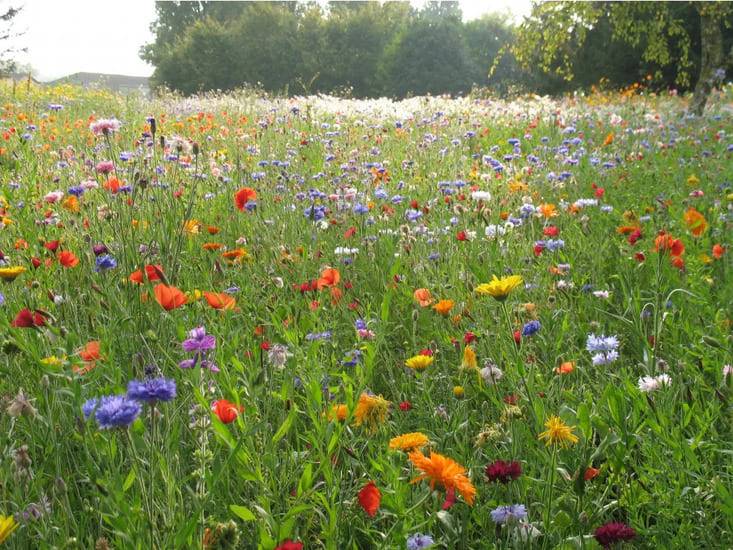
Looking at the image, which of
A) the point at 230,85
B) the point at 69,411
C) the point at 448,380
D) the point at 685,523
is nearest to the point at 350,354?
the point at 448,380

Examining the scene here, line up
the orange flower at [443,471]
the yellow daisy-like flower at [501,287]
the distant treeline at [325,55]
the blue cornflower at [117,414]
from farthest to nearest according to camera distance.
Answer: the distant treeline at [325,55], the yellow daisy-like flower at [501,287], the orange flower at [443,471], the blue cornflower at [117,414]

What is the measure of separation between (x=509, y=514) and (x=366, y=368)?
0.50m

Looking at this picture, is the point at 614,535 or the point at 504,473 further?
the point at 504,473

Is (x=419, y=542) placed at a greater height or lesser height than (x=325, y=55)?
lesser

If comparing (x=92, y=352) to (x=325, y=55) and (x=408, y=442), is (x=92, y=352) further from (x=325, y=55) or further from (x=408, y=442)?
(x=325, y=55)

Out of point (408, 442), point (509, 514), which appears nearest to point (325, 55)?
A: point (408, 442)

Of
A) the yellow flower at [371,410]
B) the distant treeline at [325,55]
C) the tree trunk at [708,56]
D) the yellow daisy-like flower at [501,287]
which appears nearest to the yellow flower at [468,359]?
the yellow daisy-like flower at [501,287]

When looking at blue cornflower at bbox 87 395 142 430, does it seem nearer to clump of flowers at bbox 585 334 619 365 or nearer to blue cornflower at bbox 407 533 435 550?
blue cornflower at bbox 407 533 435 550

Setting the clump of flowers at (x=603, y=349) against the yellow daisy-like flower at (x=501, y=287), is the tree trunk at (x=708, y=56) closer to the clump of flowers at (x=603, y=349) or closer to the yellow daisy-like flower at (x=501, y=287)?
the clump of flowers at (x=603, y=349)

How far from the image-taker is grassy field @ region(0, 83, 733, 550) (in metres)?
1.22

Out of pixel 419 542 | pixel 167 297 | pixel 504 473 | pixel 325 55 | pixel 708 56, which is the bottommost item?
pixel 419 542

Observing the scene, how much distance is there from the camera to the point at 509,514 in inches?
46.7

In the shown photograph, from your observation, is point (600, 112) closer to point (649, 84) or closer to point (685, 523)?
point (685, 523)

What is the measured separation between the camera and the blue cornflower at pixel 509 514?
3.89 feet
